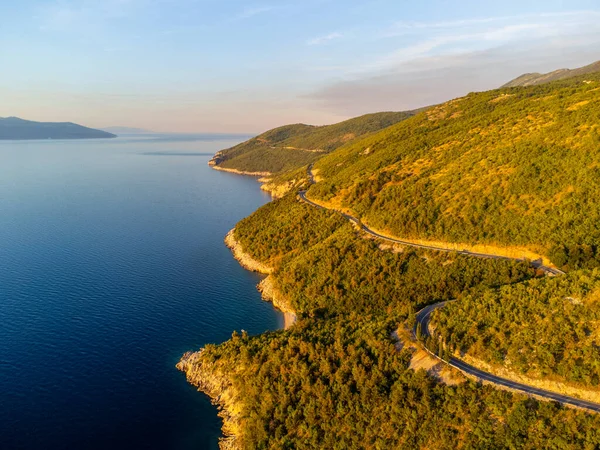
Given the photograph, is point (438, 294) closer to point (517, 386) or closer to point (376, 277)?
point (376, 277)

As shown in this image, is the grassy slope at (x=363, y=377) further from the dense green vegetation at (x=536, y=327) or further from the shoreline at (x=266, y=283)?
the dense green vegetation at (x=536, y=327)

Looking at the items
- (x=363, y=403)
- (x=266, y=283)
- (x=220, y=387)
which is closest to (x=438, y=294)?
(x=363, y=403)

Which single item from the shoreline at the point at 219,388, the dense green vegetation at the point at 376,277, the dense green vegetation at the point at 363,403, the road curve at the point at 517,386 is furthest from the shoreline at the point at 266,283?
the road curve at the point at 517,386

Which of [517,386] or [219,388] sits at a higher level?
[517,386]

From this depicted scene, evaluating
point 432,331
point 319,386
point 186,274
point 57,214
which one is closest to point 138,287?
point 186,274

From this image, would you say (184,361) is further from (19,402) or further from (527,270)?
(527,270)

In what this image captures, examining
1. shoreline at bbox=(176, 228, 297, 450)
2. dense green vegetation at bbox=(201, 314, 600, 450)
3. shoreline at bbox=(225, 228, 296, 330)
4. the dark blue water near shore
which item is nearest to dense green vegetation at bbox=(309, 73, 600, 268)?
shoreline at bbox=(225, 228, 296, 330)
